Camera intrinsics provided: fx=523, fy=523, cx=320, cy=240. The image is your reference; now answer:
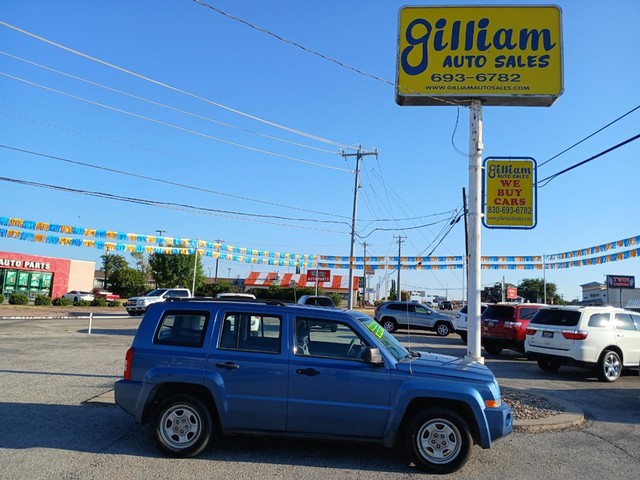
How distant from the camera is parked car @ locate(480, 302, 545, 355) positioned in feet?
53.3

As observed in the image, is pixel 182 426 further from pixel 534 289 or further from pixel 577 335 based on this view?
pixel 534 289

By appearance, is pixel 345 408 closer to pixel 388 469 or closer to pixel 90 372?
pixel 388 469

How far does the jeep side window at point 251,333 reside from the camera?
19.2 ft

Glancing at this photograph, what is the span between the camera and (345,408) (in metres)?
5.50

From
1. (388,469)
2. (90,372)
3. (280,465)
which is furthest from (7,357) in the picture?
(388,469)

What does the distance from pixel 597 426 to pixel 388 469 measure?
4.07 meters

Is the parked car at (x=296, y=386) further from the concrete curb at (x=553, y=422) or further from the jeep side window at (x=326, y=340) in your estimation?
the concrete curb at (x=553, y=422)

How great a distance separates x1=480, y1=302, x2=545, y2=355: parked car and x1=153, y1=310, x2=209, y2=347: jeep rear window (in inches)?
500

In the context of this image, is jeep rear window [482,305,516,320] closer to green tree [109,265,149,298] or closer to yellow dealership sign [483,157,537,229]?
yellow dealership sign [483,157,537,229]

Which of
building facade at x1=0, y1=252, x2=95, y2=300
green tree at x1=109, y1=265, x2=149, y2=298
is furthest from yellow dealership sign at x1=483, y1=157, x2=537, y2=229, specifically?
green tree at x1=109, y1=265, x2=149, y2=298

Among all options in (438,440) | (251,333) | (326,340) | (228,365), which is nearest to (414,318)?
(326,340)

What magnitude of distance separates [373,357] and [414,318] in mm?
21865

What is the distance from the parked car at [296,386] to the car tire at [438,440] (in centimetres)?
1

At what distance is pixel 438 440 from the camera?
5.48m
